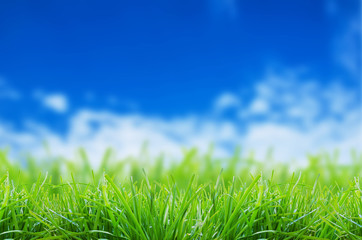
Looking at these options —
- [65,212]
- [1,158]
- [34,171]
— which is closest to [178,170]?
[34,171]

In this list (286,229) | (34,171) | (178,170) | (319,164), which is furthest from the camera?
(319,164)

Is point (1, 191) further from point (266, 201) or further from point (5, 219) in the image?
point (266, 201)

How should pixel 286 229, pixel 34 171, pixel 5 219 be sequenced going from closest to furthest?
pixel 5 219, pixel 286 229, pixel 34 171

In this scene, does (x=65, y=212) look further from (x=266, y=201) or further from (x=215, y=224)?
(x=266, y=201)

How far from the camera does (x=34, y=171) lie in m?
4.00

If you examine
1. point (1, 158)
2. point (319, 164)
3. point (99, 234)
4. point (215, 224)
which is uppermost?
point (319, 164)

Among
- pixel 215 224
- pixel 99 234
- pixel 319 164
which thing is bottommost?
pixel 99 234

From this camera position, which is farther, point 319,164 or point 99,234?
point 319,164

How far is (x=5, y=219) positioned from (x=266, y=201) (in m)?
1.62

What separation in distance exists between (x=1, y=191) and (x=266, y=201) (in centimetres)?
174

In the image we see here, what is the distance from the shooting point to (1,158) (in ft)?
13.7

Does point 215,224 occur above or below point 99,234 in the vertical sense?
above

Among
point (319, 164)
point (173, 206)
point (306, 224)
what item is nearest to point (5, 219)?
point (173, 206)

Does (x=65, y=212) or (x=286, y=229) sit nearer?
(x=65, y=212)
